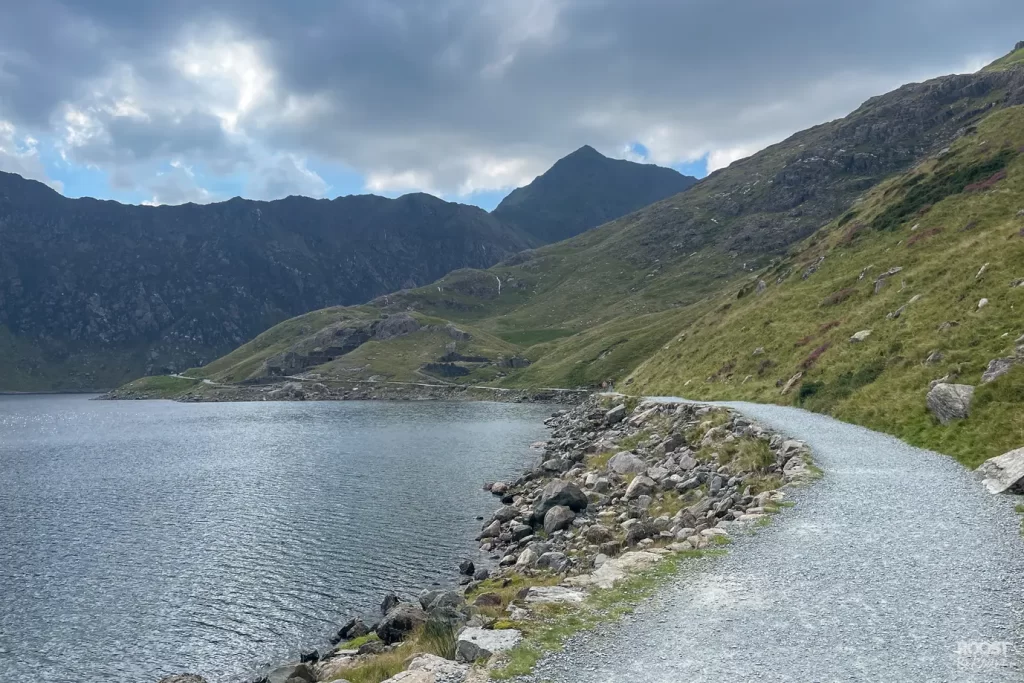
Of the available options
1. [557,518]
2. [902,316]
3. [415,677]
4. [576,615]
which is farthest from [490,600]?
[902,316]

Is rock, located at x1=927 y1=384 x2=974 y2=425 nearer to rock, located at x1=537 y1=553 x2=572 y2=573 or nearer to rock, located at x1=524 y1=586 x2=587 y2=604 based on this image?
rock, located at x1=537 y1=553 x2=572 y2=573

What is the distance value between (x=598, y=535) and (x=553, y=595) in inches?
481

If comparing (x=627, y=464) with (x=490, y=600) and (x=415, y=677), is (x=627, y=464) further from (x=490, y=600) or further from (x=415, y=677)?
(x=415, y=677)

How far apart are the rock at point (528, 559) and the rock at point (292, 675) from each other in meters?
10.8

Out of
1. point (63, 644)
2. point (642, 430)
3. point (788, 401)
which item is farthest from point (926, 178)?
point (63, 644)

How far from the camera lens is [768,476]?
30578 mm

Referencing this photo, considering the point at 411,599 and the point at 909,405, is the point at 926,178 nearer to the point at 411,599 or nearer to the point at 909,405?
the point at 909,405

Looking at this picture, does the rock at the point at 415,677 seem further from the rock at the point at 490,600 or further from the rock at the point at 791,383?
the rock at the point at 791,383

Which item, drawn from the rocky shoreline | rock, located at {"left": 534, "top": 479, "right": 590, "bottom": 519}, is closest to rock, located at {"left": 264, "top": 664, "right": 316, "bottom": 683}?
the rocky shoreline

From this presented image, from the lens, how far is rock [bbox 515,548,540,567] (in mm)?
29391

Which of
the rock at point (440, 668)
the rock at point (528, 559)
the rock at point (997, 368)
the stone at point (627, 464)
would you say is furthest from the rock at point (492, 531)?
the rock at point (997, 368)

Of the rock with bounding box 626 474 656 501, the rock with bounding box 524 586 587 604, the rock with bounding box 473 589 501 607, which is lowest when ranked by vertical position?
the rock with bounding box 473 589 501 607

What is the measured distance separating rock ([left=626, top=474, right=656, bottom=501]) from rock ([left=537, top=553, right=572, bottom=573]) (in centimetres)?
1007

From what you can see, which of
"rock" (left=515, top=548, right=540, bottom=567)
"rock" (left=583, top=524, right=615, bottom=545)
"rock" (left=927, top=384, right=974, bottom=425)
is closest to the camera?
"rock" (left=583, top=524, right=615, bottom=545)
